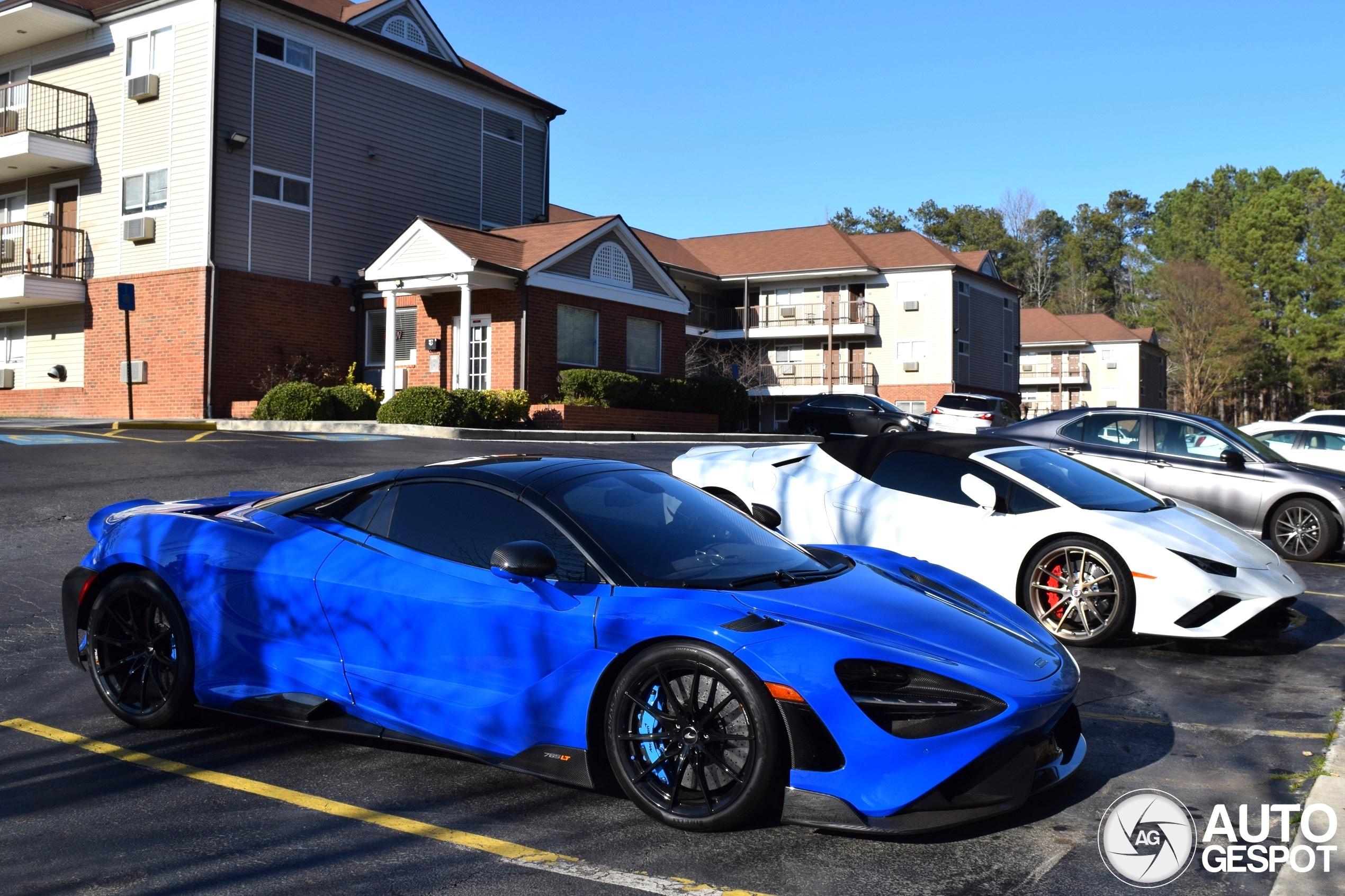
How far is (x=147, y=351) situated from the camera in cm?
2611

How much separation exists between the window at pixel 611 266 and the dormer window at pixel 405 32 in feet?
25.7

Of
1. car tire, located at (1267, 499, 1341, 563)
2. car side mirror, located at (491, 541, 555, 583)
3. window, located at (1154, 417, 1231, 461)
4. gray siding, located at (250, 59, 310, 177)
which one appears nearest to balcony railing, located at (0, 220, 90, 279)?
gray siding, located at (250, 59, 310, 177)

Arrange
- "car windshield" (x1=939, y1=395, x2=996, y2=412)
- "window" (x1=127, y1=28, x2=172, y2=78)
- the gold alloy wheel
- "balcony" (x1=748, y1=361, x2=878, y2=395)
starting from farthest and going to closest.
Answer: "balcony" (x1=748, y1=361, x2=878, y2=395) < "car windshield" (x1=939, y1=395, x2=996, y2=412) < "window" (x1=127, y1=28, x2=172, y2=78) < the gold alloy wheel

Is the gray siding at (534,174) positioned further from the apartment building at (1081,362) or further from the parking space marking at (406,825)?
the apartment building at (1081,362)

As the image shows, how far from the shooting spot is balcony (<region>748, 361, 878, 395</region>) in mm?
48281

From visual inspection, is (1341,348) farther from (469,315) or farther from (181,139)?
(181,139)

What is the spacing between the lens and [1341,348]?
2389 inches

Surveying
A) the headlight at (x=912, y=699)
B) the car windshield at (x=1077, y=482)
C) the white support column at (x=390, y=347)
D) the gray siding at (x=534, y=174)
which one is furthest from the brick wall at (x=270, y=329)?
the headlight at (x=912, y=699)

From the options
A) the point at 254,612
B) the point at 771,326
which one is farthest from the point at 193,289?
the point at 771,326

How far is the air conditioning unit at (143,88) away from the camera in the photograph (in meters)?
25.6

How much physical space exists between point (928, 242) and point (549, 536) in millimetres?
47158

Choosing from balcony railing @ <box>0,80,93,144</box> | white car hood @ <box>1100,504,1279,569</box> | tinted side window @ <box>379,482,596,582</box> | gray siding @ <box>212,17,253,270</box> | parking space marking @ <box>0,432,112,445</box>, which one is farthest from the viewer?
balcony railing @ <box>0,80,93,144</box>

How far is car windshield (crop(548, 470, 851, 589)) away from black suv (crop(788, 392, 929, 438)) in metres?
26.6

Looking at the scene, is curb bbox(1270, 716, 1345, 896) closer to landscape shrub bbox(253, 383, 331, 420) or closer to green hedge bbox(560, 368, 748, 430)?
Answer: landscape shrub bbox(253, 383, 331, 420)
